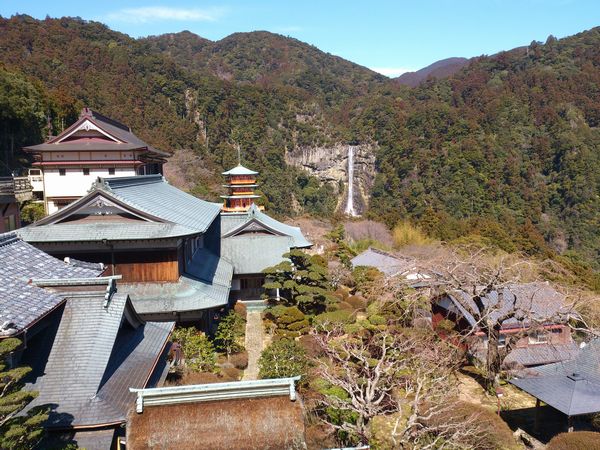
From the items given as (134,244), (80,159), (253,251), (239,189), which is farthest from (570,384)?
(239,189)

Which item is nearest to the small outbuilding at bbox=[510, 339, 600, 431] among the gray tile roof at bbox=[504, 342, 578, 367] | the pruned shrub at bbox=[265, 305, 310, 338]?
the gray tile roof at bbox=[504, 342, 578, 367]

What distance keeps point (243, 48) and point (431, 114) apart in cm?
8399

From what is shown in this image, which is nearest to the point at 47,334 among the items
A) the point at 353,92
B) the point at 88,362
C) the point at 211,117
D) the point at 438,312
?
the point at 88,362

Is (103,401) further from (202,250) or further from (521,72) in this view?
(521,72)

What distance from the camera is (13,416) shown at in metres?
6.06

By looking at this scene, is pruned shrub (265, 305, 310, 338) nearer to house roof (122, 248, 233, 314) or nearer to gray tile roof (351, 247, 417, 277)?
house roof (122, 248, 233, 314)

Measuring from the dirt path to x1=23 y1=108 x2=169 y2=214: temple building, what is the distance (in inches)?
523

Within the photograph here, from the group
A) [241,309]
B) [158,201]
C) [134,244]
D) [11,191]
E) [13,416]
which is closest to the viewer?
[13,416]

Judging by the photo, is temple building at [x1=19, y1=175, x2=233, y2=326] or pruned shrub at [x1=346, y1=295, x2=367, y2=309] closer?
temple building at [x1=19, y1=175, x2=233, y2=326]

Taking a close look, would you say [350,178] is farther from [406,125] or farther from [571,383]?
[571,383]

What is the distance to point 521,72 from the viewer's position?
99875mm

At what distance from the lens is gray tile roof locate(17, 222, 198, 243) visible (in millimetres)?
13367

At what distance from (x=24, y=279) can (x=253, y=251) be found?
15.4 m

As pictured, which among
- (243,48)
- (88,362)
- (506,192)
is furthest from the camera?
(243,48)
